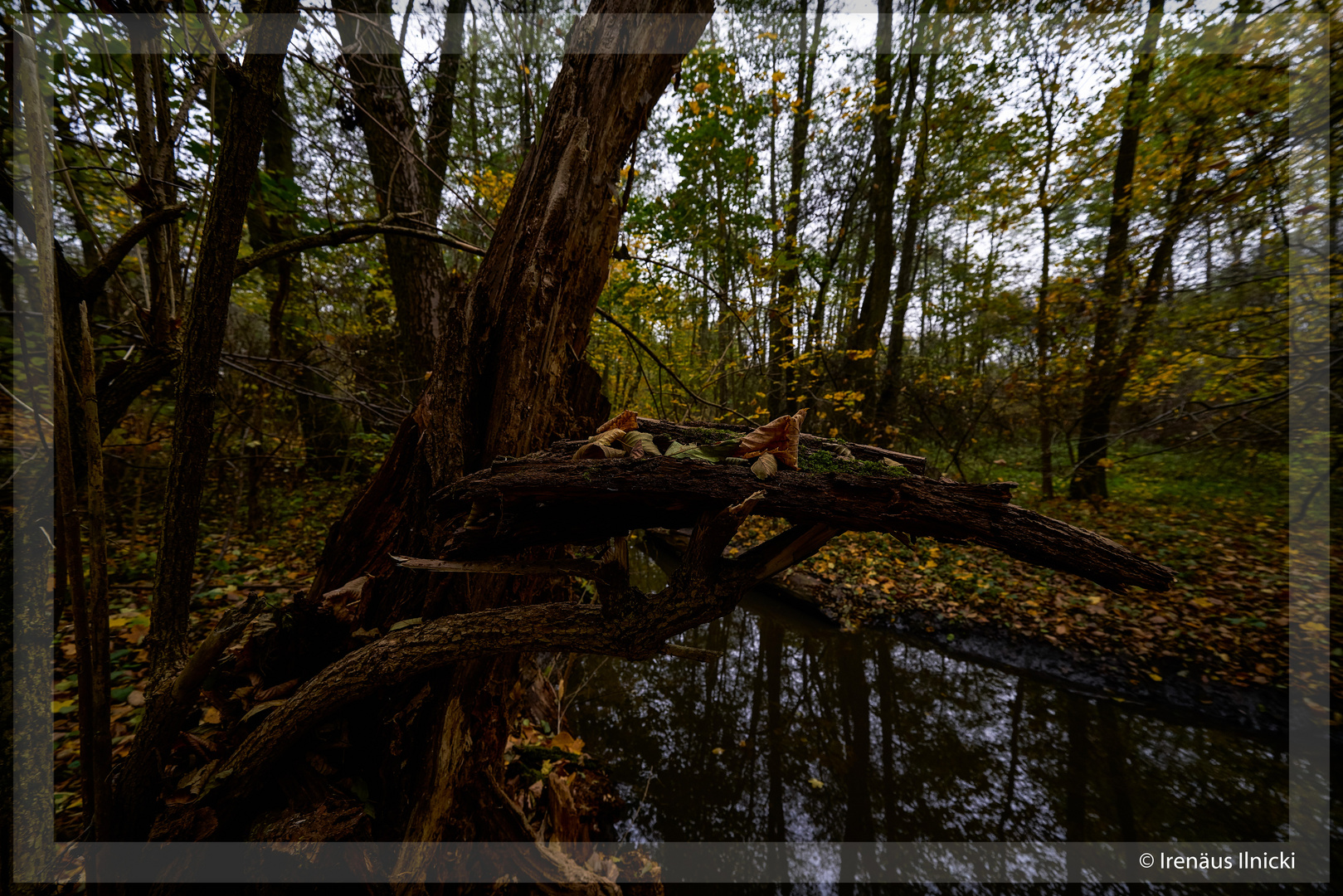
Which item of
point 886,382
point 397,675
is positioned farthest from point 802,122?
point 397,675

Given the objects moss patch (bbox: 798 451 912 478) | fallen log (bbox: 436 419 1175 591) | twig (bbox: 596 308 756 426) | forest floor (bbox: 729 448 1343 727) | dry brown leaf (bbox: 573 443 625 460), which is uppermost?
twig (bbox: 596 308 756 426)

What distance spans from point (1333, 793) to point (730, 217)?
881cm

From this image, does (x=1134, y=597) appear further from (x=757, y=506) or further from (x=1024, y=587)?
(x=757, y=506)

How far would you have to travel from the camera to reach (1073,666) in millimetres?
5531

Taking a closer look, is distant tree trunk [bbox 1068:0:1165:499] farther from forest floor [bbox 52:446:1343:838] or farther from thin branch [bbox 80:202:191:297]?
thin branch [bbox 80:202:191:297]

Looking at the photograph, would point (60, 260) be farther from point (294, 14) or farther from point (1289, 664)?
point (1289, 664)

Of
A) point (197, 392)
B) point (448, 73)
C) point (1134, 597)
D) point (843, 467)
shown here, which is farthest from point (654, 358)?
point (1134, 597)

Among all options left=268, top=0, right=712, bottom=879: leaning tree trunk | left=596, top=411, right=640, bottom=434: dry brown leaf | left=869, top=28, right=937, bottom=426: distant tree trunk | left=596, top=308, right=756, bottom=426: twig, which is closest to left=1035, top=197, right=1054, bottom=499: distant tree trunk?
left=869, top=28, right=937, bottom=426: distant tree trunk

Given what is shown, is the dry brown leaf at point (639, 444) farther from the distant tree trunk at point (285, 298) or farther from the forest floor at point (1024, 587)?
the forest floor at point (1024, 587)

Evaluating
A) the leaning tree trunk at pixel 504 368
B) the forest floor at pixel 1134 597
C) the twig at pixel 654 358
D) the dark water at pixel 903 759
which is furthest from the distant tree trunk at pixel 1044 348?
the leaning tree trunk at pixel 504 368

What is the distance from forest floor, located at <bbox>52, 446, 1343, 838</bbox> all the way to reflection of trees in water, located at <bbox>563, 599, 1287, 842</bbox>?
36.5 inches

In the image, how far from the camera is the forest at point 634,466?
1496 mm

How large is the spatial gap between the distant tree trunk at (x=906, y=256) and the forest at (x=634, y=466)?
14cm

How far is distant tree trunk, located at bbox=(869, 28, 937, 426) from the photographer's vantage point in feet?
26.9
